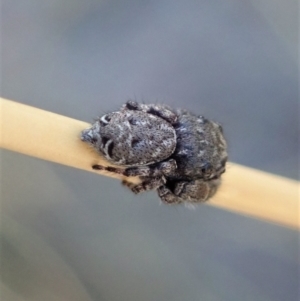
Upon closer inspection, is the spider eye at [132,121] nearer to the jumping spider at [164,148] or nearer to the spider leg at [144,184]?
the jumping spider at [164,148]

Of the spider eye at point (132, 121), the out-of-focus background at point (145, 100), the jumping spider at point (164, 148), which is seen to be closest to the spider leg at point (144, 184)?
the jumping spider at point (164, 148)

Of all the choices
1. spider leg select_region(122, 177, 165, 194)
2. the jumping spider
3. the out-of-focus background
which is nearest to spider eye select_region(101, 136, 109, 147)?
the jumping spider

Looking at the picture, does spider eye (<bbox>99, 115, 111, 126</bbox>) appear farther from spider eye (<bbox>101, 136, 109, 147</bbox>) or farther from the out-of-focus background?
the out-of-focus background

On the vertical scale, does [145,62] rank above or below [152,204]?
above

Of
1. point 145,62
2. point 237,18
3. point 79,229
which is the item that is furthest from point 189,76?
point 79,229

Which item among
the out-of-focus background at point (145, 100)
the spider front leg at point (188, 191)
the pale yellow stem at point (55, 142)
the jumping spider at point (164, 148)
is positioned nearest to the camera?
the pale yellow stem at point (55, 142)

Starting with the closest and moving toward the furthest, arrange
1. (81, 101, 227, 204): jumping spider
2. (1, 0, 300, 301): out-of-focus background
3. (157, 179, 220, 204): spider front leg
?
(81, 101, 227, 204): jumping spider → (157, 179, 220, 204): spider front leg → (1, 0, 300, 301): out-of-focus background

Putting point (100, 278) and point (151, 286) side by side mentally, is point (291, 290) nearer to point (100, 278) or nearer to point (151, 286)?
point (151, 286)
